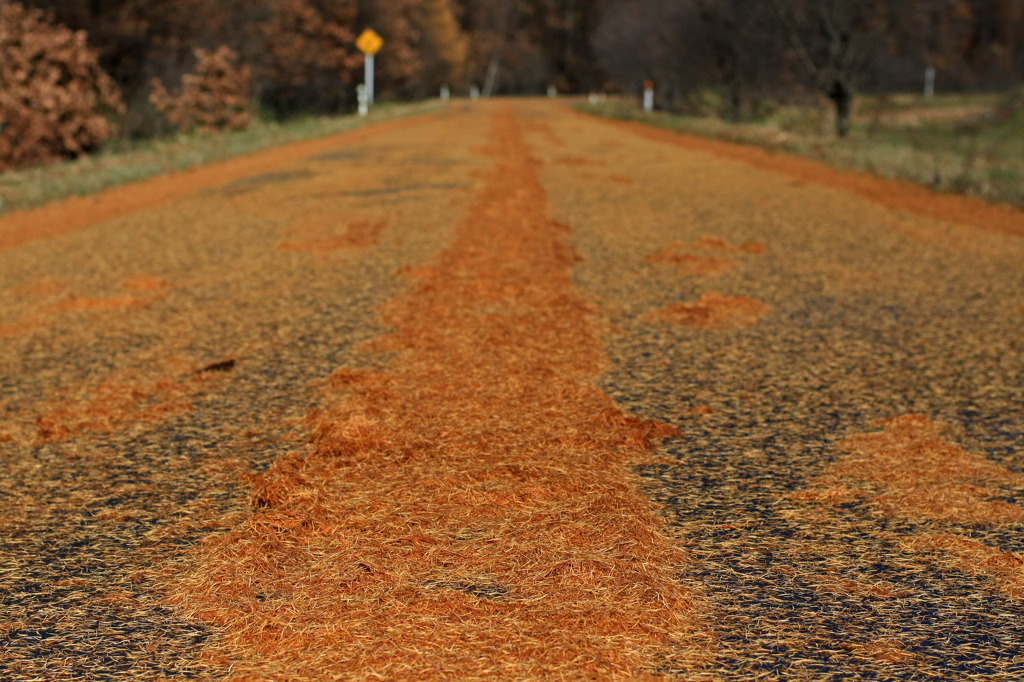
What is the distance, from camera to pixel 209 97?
25.9 metres

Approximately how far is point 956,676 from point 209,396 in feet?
11.4

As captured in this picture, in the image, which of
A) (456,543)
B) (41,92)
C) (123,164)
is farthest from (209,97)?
(456,543)

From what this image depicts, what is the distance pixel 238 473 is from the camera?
379 cm

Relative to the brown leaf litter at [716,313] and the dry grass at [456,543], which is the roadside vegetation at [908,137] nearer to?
the brown leaf litter at [716,313]

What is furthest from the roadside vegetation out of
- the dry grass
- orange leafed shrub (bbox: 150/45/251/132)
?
orange leafed shrub (bbox: 150/45/251/132)

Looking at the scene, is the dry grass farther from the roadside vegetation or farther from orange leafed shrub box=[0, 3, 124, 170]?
orange leafed shrub box=[0, 3, 124, 170]

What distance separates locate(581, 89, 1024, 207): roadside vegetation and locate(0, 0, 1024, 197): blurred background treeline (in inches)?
24.2

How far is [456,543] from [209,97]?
982 inches

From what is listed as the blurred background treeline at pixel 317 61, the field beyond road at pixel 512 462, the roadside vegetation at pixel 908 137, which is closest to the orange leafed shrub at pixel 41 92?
the blurred background treeline at pixel 317 61

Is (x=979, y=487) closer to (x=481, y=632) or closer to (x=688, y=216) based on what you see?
(x=481, y=632)

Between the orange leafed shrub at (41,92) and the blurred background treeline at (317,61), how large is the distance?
0.03m

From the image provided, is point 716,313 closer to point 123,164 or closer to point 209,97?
point 123,164

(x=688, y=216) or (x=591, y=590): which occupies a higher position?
(x=688, y=216)

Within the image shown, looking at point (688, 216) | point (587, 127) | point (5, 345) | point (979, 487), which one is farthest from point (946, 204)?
point (587, 127)
